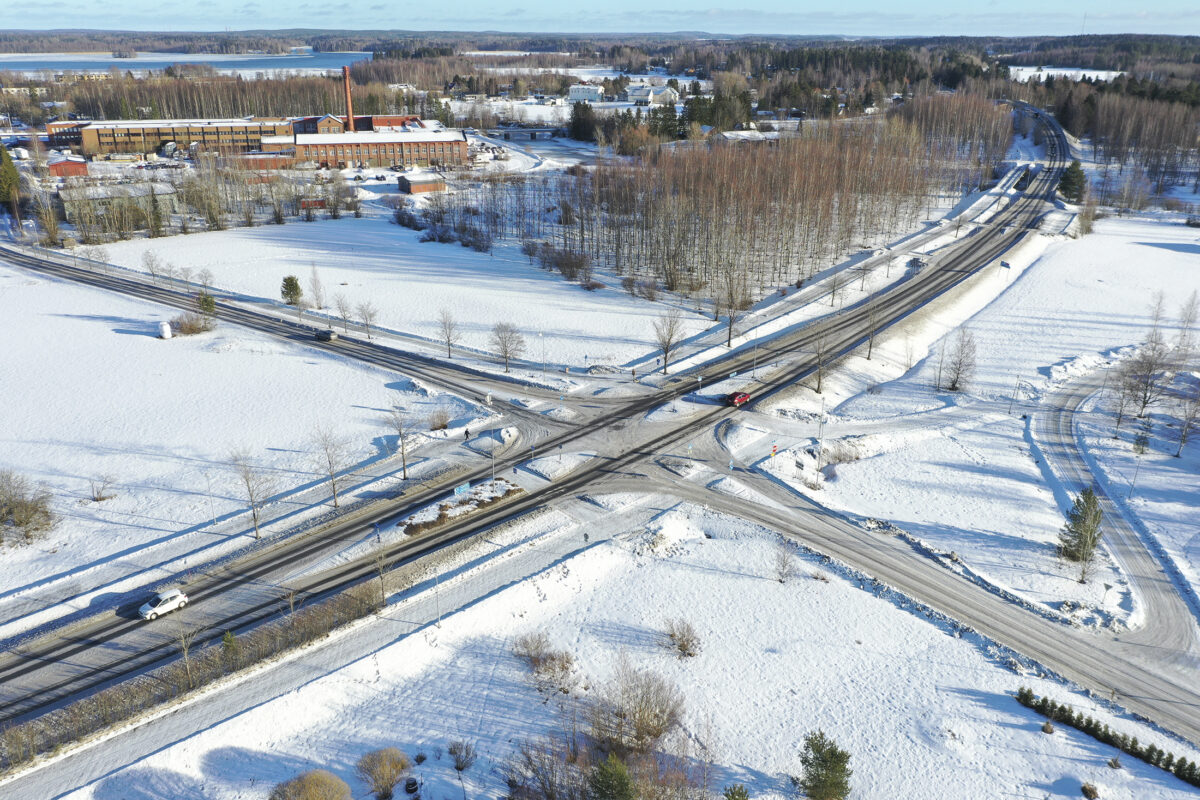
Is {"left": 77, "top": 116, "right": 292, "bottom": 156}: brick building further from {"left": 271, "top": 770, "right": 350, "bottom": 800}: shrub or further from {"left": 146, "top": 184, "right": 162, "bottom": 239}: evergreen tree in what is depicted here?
{"left": 271, "top": 770, "right": 350, "bottom": 800}: shrub

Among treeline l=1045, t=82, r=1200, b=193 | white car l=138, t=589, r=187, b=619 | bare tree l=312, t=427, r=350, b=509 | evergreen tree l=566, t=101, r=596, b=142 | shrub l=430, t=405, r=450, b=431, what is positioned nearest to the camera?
white car l=138, t=589, r=187, b=619

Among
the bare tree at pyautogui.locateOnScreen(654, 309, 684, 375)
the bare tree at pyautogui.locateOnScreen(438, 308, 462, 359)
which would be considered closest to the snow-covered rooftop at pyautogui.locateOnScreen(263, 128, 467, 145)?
the bare tree at pyautogui.locateOnScreen(438, 308, 462, 359)

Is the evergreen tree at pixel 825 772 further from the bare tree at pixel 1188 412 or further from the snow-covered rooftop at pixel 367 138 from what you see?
the snow-covered rooftop at pixel 367 138

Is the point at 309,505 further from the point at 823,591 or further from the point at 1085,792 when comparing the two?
the point at 1085,792

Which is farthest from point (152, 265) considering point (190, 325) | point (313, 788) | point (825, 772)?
point (825, 772)

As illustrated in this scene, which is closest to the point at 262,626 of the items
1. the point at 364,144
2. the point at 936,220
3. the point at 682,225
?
the point at 682,225

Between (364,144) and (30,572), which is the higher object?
(364,144)

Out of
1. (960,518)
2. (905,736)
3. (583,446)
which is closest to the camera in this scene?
(905,736)

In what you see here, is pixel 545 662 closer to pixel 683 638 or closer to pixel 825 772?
pixel 683 638
